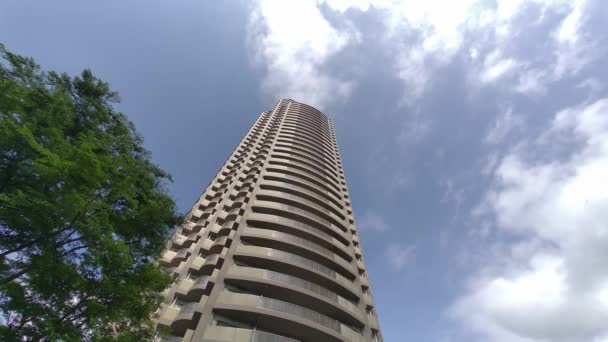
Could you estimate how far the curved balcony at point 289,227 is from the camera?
23016 mm

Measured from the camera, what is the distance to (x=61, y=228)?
21.5ft

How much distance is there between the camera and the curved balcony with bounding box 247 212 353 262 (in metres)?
23.0

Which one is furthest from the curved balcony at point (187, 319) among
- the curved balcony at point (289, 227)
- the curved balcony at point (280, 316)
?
the curved balcony at point (289, 227)

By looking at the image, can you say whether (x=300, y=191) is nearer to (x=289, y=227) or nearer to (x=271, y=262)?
(x=289, y=227)

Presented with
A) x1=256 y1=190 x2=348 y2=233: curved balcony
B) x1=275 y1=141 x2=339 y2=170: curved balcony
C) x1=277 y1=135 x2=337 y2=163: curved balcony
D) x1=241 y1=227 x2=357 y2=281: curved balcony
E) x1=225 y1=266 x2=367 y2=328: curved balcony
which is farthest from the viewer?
x1=277 y1=135 x2=337 y2=163: curved balcony

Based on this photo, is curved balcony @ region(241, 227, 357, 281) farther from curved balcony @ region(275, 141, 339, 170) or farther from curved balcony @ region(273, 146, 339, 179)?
curved balcony @ region(275, 141, 339, 170)

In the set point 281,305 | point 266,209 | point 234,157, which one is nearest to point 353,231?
point 266,209

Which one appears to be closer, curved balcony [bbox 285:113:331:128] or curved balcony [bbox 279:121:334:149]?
curved balcony [bbox 279:121:334:149]

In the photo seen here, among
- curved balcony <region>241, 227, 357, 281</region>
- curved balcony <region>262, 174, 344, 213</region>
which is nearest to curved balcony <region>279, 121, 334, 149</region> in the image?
curved balcony <region>262, 174, 344, 213</region>

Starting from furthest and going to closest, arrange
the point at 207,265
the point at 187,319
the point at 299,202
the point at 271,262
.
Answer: the point at 299,202, the point at 271,262, the point at 207,265, the point at 187,319

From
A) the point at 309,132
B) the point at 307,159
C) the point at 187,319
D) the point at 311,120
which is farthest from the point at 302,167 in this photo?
the point at 311,120

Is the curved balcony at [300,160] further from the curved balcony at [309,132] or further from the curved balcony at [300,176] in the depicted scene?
the curved balcony at [309,132]

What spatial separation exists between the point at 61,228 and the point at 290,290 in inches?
531

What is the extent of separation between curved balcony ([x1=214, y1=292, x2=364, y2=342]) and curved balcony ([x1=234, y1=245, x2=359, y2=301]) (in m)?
3.46
